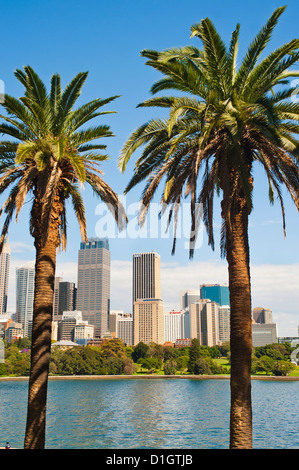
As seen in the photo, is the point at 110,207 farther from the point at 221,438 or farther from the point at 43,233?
the point at 221,438

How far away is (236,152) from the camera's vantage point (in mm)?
14070

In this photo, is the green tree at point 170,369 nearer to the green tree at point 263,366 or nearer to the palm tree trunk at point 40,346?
the green tree at point 263,366

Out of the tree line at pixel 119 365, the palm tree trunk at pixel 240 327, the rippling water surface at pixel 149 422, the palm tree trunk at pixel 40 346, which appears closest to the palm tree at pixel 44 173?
the palm tree trunk at pixel 40 346

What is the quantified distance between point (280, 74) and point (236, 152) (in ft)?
10.2

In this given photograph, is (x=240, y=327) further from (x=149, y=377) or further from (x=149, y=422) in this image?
(x=149, y=377)

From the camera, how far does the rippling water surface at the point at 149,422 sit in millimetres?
43156

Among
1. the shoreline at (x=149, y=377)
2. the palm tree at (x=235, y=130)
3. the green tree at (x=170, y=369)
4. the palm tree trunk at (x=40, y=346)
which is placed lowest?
the shoreline at (x=149, y=377)

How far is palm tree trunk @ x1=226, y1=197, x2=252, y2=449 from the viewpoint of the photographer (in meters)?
13.0

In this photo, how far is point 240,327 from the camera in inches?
538

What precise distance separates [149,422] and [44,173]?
48973mm

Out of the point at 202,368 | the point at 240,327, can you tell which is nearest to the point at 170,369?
the point at 202,368

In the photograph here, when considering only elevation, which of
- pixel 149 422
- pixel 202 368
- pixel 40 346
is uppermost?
pixel 40 346

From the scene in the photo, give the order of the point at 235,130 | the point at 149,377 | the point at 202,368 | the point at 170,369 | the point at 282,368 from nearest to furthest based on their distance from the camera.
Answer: the point at 235,130 → the point at 282,368 → the point at 202,368 → the point at 170,369 → the point at 149,377
